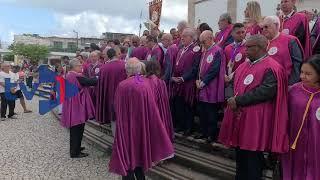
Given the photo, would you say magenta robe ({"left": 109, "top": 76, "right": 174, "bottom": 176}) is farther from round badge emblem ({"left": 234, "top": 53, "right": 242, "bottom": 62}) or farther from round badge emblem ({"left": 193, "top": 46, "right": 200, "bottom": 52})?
round badge emblem ({"left": 193, "top": 46, "right": 200, "bottom": 52})

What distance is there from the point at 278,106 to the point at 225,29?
10.6 ft

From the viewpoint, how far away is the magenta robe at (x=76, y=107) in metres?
8.42

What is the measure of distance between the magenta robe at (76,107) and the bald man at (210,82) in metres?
2.68

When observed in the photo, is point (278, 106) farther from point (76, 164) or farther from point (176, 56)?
point (76, 164)

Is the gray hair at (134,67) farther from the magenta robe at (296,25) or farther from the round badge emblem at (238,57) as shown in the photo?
the magenta robe at (296,25)

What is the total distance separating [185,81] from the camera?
23.9 ft

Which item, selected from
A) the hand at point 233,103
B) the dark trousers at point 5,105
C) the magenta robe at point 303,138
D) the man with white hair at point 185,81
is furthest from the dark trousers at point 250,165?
the dark trousers at point 5,105

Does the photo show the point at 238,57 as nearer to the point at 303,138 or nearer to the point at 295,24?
the point at 295,24

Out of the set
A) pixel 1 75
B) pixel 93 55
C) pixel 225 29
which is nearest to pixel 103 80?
pixel 93 55

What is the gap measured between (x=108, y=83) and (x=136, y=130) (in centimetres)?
285

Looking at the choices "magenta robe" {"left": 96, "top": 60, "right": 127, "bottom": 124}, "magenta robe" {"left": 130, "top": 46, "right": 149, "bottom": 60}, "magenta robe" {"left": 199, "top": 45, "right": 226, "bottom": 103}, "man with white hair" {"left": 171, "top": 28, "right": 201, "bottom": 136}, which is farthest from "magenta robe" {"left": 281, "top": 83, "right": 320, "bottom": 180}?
A: "magenta robe" {"left": 130, "top": 46, "right": 149, "bottom": 60}

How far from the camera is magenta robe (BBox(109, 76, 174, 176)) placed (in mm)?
5688

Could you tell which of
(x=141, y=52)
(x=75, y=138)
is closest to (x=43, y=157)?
(x=75, y=138)

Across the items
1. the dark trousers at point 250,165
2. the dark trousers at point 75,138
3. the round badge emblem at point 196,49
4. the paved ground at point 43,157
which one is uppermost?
the round badge emblem at point 196,49
